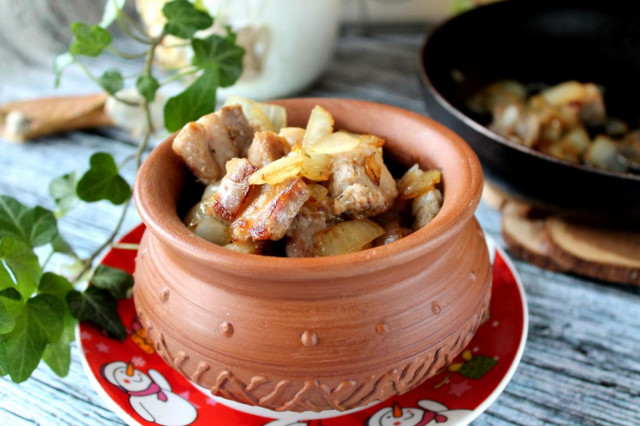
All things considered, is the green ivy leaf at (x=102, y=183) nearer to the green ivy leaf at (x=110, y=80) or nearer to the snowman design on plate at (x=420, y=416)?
the green ivy leaf at (x=110, y=80)

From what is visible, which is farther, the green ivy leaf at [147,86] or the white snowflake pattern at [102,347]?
the green ivy leaf at [147,86]

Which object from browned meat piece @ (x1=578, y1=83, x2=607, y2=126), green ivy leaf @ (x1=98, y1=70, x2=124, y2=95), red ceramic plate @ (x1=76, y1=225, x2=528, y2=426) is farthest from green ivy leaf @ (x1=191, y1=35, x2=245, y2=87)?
browned meat piece @ (x1=578, y1=83, x2=607, y2=126)

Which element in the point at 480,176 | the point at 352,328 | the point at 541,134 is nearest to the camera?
the point at 352,328

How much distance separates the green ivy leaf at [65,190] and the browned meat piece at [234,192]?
1.57 feet

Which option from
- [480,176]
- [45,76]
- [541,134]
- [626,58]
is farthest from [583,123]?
[45,76]

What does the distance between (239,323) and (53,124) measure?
1.26m

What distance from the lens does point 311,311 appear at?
2.39ft

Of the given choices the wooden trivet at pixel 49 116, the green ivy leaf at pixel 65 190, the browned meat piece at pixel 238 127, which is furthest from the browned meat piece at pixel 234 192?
the wooden trivet at pixel 49 116

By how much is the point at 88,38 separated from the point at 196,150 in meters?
0.39

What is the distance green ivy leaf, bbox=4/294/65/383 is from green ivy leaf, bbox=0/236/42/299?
2cm

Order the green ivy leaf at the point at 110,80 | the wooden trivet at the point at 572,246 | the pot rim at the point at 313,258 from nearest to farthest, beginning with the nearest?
the pot rim at the point at 313,258 < the green ivy leaf at the point at 110,80 < the wooden trivet at the point at 572,246

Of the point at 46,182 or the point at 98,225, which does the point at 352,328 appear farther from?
the point at 46,182

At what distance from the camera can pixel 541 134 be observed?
5.08 ft

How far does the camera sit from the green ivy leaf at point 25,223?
1010mm
